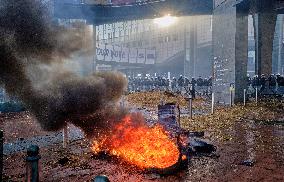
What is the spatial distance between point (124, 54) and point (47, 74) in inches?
1618

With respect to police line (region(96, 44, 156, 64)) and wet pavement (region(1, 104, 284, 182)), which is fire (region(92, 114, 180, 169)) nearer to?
wet pavement (region(1, 104, 284, 182))

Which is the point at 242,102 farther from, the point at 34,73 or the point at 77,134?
the point at 34,73

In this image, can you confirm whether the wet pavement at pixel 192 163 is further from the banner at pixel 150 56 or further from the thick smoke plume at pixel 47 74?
the banner at pixel 150 56

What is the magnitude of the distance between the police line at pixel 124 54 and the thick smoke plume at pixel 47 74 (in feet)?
113

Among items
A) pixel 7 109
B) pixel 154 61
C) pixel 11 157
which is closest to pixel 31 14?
pixel 11 157

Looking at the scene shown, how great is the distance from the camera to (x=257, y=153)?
8031 mm

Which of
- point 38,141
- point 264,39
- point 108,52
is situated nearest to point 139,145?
point 38,141

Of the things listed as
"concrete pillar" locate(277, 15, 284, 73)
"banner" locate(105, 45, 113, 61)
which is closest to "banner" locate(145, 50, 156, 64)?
"banner" locate(105, 45, 113, 61)

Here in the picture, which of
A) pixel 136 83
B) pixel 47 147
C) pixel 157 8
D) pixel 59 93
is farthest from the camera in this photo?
pixel 136 83

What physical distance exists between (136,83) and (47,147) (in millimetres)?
28598

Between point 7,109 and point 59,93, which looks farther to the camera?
point 7,109

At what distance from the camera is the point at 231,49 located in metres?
19.5

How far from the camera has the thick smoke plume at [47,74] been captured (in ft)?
24.1

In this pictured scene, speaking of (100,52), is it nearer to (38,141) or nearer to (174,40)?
(174,40)
